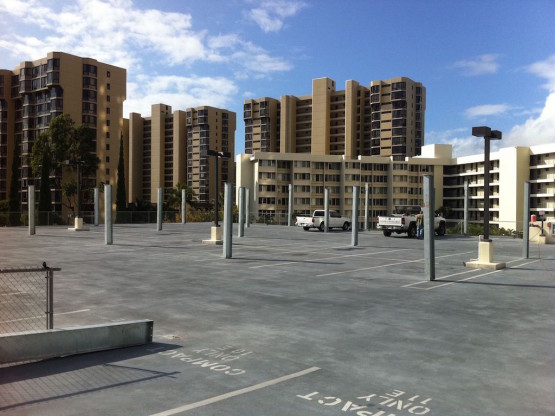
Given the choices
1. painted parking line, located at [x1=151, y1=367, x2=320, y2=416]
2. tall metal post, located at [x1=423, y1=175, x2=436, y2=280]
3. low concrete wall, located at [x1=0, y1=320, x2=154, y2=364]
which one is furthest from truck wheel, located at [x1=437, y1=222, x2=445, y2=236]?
painted parking line, located at [x1=151, y1=367, x2=320, y2=416]

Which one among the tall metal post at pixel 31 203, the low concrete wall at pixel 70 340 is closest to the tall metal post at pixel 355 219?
the low concrete wall at pixel 70 340

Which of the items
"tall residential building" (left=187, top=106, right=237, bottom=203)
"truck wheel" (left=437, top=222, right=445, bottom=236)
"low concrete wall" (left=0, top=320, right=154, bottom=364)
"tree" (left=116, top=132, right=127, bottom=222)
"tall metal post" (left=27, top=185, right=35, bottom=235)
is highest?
"tall residential building" (left=187, top=106, right=237, bottom=203)

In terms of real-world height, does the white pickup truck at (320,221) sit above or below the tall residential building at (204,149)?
below

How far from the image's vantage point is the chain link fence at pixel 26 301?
300 inches

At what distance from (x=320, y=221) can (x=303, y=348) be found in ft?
121

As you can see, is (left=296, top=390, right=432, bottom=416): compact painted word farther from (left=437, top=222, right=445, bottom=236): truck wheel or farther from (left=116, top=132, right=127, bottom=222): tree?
(left=116, top=132, right=127, bottom=222): tree

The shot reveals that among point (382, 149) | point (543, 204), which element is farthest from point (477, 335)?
point (382, 149)

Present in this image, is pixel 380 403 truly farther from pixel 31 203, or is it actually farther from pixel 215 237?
pixel 31 203

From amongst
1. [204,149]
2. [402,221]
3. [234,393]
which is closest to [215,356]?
[234,393]

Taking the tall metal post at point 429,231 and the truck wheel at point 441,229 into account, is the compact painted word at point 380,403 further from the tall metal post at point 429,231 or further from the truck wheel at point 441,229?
the truck wheel at point 441,229

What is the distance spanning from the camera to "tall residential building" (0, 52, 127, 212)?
320 feet

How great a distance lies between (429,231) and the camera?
15633 millimetres

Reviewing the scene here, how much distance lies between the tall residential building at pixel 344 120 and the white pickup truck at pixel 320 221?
78.3 meters

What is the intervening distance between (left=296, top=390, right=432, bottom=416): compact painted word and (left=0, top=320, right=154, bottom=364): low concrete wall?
3.38m
